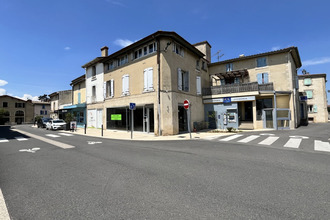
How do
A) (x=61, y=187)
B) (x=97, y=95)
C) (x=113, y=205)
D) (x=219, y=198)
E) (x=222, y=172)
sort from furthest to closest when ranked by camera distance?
(x=97, y=95), (x=222, y=172), (x=61, y=187), (x=219, y=198), (x=113, y=205)

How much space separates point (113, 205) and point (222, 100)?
16.4m

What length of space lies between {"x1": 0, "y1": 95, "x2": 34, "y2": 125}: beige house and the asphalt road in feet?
185

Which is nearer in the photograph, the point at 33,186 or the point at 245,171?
the point at 33,186

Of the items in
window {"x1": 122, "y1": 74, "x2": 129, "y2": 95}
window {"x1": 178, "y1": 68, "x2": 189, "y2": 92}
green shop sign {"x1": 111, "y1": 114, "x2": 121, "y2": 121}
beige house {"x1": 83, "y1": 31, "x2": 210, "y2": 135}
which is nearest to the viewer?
beige house {"x1": 83, "y1": 31, "x2": 210, "y2": 135}

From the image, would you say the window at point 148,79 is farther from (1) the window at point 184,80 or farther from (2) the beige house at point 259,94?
(2) the beige house at point 259,94

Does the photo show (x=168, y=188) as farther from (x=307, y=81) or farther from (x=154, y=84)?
(x=307, y=81)

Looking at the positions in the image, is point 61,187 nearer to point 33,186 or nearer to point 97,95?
point 33,186

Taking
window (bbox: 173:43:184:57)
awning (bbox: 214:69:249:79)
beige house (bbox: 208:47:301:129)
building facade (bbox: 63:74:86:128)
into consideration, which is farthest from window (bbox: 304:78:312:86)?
building facade (bbox: 63:74:86:128)

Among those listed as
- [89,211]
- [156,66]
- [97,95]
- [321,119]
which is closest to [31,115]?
[97,95]

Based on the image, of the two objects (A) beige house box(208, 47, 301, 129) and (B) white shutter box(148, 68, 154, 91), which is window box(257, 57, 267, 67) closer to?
(A) beige house box(208, 47, 301, 129)

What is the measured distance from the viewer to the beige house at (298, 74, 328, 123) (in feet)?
85.1

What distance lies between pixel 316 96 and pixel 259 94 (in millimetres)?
18883

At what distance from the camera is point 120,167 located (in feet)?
15.4

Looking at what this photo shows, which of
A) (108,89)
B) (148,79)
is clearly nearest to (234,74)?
(148,79)
